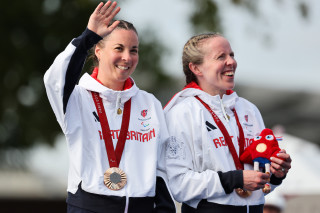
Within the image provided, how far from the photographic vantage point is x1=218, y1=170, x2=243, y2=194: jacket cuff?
466cm

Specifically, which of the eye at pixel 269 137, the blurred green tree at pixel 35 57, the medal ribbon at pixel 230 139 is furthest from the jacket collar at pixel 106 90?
the blurred green tree at pixel 35 57

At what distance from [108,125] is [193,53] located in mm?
899

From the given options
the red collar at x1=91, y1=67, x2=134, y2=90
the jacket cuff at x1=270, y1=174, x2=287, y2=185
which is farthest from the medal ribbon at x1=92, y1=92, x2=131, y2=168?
the jacket cuff at x1=270, y1=174, x2=287, y2=185

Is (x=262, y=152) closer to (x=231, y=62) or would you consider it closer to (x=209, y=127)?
(x=209, y=127)

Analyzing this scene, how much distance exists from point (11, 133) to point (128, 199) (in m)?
10.5

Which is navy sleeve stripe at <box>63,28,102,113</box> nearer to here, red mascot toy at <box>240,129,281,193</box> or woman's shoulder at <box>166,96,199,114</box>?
woman's shoulder at <box>166,96,199,114</box>

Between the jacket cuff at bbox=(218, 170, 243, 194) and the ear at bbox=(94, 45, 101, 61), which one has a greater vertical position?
the ear at bbox=(94, 45, 101, 61)

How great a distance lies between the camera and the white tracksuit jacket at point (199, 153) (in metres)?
4.72

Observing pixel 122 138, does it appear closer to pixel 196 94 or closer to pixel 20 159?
pixel 196 94

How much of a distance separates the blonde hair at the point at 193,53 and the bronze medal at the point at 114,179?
102cm

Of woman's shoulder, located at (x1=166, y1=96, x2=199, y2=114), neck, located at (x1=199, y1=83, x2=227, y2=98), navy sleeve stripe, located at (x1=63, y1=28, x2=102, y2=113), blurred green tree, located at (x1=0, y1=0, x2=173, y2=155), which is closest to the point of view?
navy sleeve stripe, located at (x1=63, y1=28, x2=102, y2=113)

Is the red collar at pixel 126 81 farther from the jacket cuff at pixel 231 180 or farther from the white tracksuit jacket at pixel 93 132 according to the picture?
the jacket cuff at pixel 231 180

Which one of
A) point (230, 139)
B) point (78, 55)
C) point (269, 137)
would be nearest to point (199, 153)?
point (230, 139)

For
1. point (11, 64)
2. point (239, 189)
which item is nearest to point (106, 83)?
point (239, 189)
